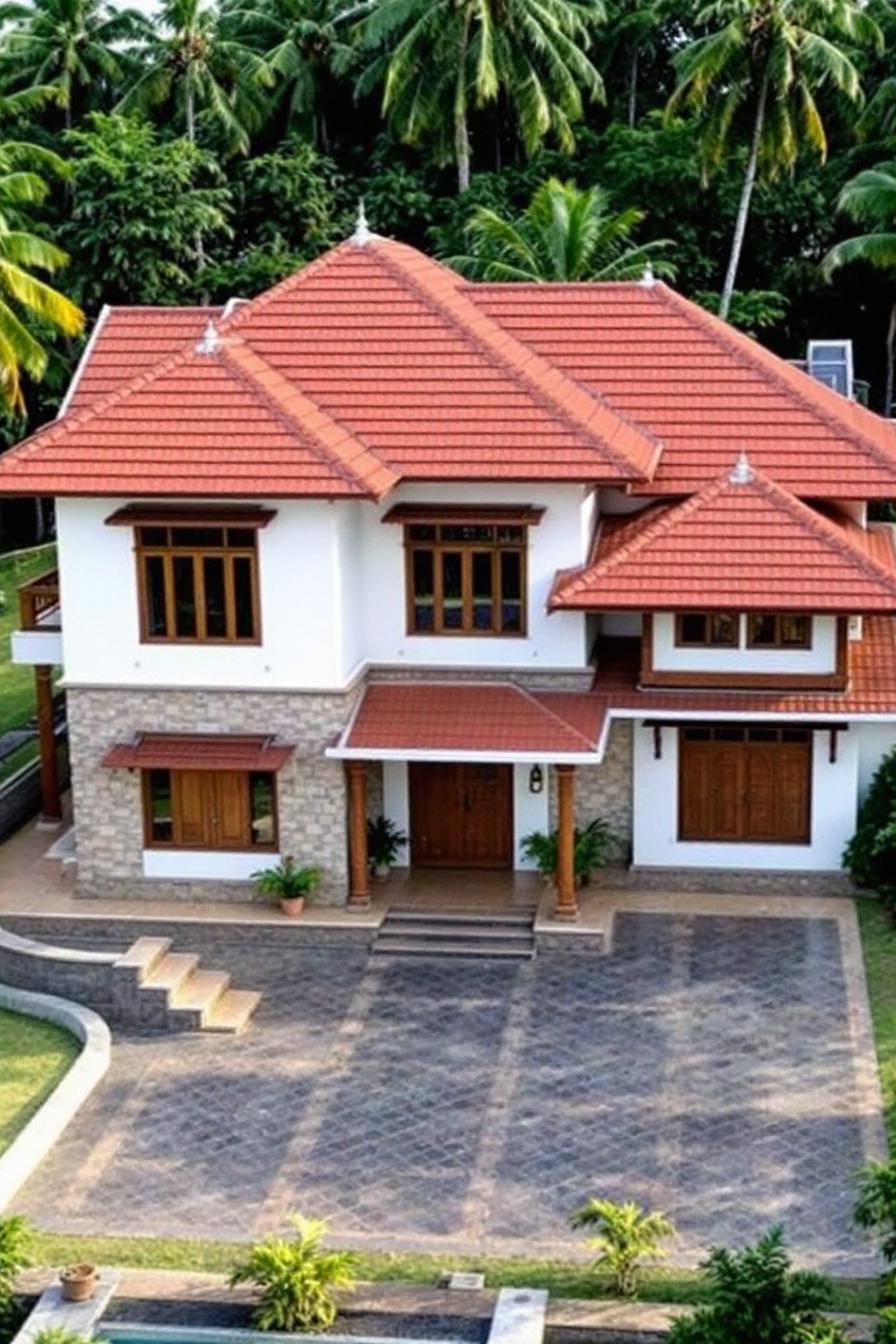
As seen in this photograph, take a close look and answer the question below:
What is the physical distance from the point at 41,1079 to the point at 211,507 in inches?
295

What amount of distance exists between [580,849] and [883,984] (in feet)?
14.8

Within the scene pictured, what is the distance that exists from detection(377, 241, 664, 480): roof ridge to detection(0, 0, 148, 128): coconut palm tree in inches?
1008

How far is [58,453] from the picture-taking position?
25.1m

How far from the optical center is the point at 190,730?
26000 mm

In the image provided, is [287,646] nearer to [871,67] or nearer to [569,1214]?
[569,1214]

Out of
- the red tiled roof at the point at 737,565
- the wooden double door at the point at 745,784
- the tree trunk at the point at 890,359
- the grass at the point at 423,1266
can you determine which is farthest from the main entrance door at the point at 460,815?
the tree trunk at the point at 890,359

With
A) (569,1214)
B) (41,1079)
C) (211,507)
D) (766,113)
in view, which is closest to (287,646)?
(211,507)

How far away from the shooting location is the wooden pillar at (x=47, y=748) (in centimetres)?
2875

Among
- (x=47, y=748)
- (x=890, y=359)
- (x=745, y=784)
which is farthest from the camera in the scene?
→ (x=890, y=359)

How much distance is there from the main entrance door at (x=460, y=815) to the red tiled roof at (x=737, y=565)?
114 inches

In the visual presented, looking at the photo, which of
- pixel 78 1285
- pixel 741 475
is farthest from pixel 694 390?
pixel 78 1285

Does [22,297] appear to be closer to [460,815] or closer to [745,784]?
[460,815]

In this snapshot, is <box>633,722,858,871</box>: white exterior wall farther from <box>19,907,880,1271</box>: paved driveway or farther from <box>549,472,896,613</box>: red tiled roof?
<box>549,472,896,613</box>: red tiled roof

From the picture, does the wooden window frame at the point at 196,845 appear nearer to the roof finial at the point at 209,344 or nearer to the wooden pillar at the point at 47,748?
the wooden pillar at the point at 47,748
